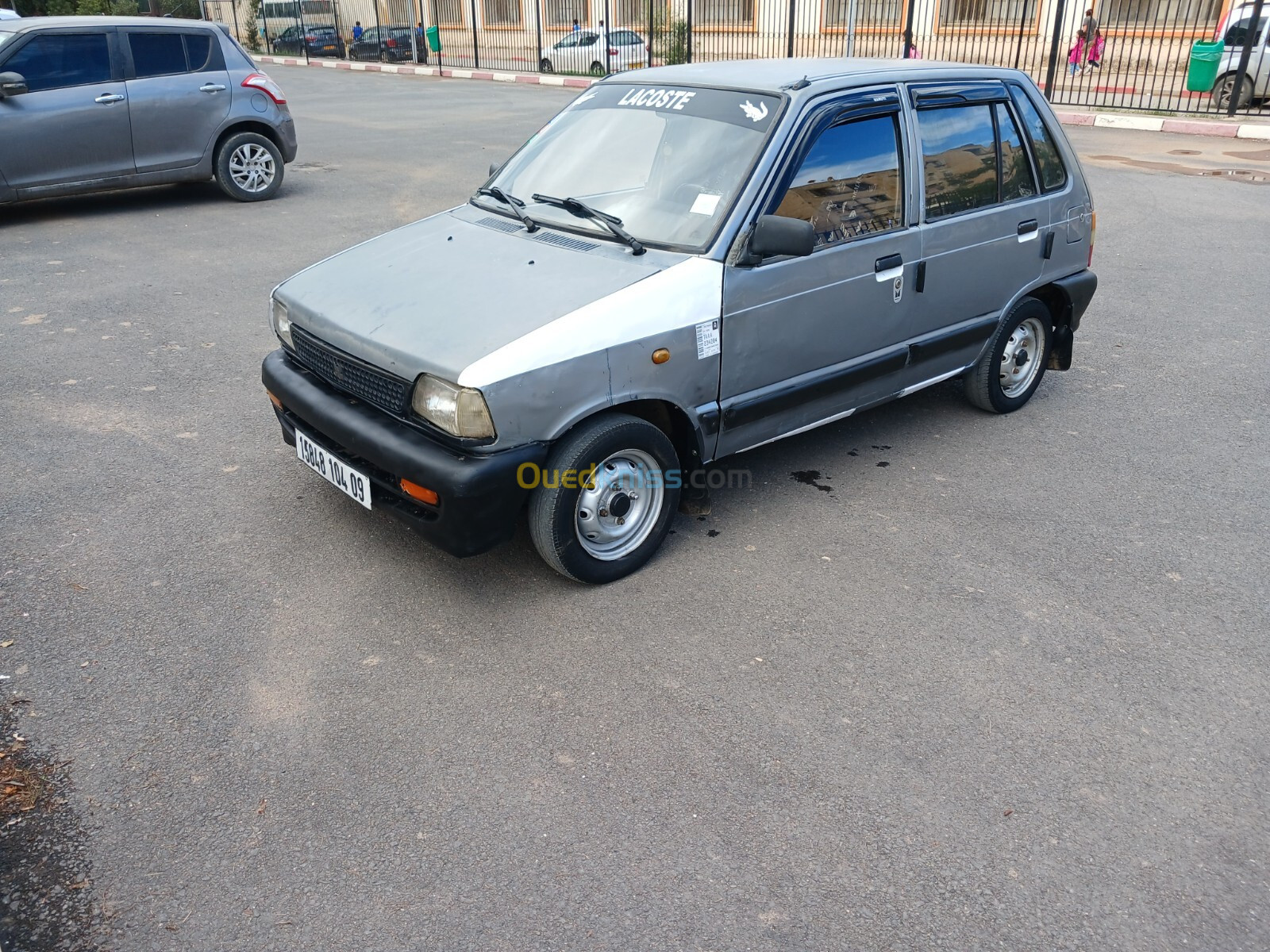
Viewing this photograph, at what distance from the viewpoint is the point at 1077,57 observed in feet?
80.5

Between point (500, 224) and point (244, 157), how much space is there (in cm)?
703

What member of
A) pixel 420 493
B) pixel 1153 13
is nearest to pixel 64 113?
pixel 420 493

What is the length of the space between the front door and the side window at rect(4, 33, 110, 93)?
792 cm

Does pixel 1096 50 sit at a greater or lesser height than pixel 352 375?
greater

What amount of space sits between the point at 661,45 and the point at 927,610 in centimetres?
2710

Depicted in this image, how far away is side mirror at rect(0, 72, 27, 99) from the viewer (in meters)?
8.56

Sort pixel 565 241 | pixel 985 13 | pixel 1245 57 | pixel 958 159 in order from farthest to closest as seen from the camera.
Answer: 1. pixel 985 13
2. pixel 1245 57
3. pixel 958 159
4. pixel 565 241

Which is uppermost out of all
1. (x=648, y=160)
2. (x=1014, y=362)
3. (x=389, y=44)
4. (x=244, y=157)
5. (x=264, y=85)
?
(x=389, y=44)

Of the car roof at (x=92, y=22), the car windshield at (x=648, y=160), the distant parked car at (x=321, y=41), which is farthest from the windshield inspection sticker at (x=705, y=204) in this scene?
the distant parked car at (x=321, y=41)

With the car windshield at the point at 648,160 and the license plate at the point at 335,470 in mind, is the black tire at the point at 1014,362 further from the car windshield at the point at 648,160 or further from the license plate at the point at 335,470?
the license plate at the point at 335,470

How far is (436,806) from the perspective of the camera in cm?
283

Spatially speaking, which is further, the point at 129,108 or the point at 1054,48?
the point at 1054,48

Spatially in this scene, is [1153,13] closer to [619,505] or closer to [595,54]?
[595,54]

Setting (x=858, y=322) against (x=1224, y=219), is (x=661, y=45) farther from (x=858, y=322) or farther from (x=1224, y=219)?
(x=858, y=322)
